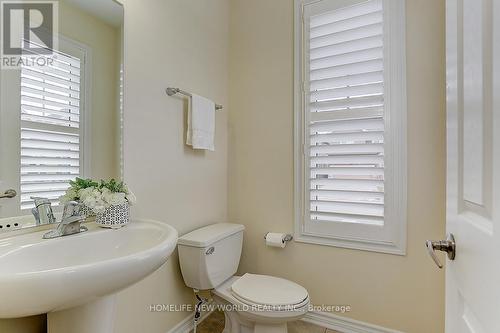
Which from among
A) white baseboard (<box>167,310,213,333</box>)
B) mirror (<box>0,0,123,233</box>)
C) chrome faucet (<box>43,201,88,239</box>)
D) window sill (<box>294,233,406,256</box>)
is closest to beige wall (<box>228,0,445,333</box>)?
window sill (<box>294,233,406,256</box>)

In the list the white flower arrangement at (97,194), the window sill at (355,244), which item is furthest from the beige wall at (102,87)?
the window sill at (355,244)

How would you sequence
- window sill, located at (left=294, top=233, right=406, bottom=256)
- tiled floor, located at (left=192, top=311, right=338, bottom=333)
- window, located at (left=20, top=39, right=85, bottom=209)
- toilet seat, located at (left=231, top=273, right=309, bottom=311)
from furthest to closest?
tiled floor, located at (left=192, top=311, right=338, bottom=333), window sill, located at (left=294, top=233, right=406, bottom=256), toilet seat, located at (left=231, top=273, right=309, bottom=311), window, located at (left=20, top=39, right=85, bottom=209)

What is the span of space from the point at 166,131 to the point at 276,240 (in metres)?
1.04

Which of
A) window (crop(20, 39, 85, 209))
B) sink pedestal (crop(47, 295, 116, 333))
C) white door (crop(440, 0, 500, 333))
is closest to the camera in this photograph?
white door (crop(440, 0, 500, 333))

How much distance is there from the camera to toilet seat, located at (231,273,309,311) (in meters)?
1.36

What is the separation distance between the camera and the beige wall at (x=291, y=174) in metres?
1.54

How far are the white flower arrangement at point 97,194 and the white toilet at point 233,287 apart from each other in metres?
0.54

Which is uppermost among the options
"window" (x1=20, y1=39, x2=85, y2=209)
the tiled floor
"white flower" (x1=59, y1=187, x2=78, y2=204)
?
"window" (x1=20, y1=39, x2=85, y2=209)

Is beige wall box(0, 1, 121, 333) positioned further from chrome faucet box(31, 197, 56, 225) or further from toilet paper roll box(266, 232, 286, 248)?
toilet paper roll box(266, 232, 286, 248)

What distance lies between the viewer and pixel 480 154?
20.8 inches

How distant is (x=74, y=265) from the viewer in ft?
2.79

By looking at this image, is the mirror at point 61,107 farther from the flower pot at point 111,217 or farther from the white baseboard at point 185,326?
the white baseboard at point 185,326

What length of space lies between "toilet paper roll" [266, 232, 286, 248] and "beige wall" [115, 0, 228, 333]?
0.44 meters

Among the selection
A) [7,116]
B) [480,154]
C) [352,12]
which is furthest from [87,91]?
[352,12]
